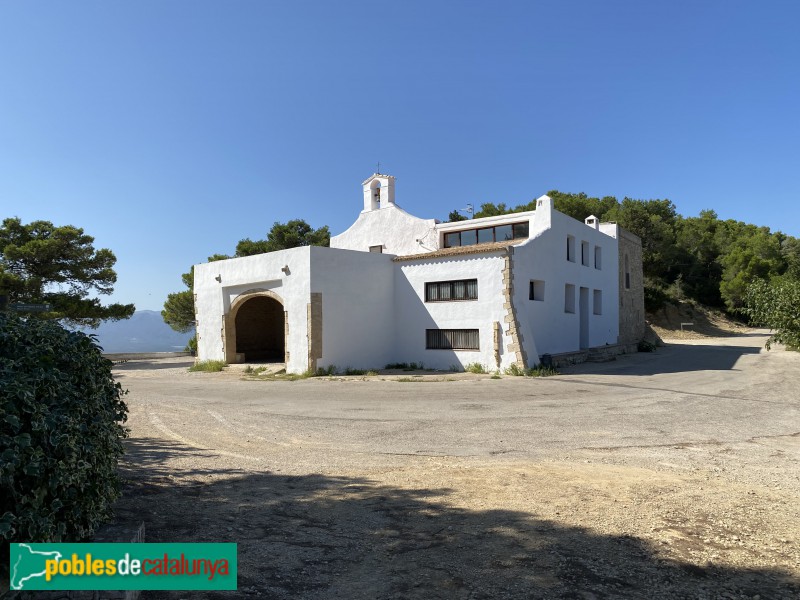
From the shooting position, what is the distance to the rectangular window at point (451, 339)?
70.4 feet

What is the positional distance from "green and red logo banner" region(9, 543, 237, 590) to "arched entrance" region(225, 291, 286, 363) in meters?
22.2

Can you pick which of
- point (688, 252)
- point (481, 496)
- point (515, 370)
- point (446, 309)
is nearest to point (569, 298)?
point (446, 309)

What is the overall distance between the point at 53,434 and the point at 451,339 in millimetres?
19509

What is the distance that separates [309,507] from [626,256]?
33.2 meters

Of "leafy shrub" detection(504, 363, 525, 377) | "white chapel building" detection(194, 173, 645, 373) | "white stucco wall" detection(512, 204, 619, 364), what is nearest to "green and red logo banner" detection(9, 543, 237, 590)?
"leafy shrub" detection(504, 363, 525, 377)

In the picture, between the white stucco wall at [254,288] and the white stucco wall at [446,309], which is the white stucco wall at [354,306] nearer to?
the white stucco wall at [446,309]

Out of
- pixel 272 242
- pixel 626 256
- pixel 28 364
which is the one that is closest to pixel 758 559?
pixel 28 364

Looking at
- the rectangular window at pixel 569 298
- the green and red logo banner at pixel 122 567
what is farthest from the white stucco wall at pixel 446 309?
the green and red logo banner at pixel 122 567

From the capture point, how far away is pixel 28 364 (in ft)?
11.0

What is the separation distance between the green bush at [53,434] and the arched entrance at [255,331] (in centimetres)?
2174

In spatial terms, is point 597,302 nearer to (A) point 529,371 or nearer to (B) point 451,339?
(B) point 451,339

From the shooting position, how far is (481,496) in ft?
18.5

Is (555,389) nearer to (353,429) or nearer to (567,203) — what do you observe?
(353,429)

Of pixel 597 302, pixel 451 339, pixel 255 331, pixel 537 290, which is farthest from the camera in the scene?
pixel 597 302
